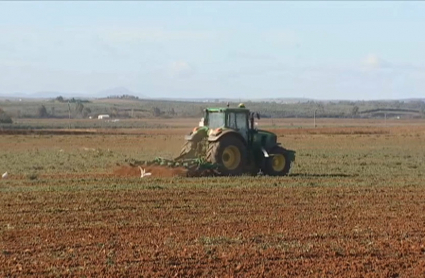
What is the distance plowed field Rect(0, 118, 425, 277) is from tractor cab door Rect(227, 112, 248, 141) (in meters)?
1.78

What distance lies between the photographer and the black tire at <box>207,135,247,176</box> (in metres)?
21.1

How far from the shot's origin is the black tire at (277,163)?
2194 cm

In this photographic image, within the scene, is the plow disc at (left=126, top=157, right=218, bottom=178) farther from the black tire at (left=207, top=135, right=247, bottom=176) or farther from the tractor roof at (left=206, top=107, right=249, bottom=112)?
the tractor roof at (left=206, top=107, right=249, bottom=112)

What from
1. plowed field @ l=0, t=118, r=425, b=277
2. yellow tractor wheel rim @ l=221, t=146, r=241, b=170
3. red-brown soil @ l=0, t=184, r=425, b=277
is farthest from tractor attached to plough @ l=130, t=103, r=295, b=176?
red-brown soil @ l=0, t=184, r=425, b=277

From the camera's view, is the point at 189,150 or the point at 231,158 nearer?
the point at 231,158

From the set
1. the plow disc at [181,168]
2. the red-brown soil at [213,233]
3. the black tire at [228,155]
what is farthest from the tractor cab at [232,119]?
the red-brown soil at [213,233]

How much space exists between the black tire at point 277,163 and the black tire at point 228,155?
682 mm

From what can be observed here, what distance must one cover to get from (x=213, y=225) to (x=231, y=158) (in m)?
8.65

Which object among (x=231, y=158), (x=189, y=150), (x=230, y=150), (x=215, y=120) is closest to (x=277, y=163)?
(x=231, y=158)

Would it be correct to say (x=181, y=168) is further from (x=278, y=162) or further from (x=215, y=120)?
(x=278, y=162)

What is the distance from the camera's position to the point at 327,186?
1897 cm

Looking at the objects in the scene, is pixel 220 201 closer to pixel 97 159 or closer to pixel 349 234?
pixel 349 234

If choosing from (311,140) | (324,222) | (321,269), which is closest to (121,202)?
(324,222)

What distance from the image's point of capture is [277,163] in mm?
22203
